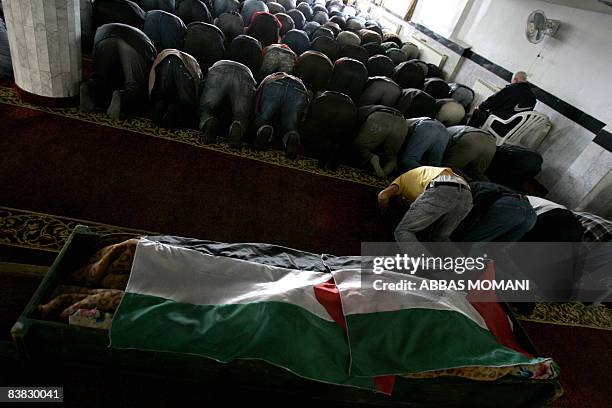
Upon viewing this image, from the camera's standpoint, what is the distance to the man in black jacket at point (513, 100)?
174 inches

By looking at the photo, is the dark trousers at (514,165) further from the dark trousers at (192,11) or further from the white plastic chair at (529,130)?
the dark trousers at (192,11)

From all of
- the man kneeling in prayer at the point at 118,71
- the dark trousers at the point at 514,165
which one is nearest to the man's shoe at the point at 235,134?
the man kneeling in prayer at the point at 118,71

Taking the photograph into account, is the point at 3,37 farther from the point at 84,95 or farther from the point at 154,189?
the point at 154,189

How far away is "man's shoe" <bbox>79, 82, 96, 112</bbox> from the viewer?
2847 millimetres

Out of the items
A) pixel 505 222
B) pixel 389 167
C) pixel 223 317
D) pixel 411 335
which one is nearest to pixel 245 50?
pixel 389 167

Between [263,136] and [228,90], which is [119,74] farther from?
[263,136]

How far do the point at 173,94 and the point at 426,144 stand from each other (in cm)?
240

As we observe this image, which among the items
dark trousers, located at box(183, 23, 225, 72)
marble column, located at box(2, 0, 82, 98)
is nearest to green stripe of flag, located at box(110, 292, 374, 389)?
marble column, located at box(2, 0, 82, 98)

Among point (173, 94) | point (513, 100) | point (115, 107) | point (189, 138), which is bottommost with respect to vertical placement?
point (189, 138)

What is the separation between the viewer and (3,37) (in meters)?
2.95

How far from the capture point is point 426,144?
3.42 metres

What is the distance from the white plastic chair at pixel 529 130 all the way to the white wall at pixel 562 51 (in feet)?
1.27

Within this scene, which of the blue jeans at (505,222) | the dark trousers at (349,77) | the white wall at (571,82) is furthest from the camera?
the dark trousers at (349,77)

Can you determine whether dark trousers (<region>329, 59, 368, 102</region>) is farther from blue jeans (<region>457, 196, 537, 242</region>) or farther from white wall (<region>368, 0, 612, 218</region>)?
white wall (<region>368, 0, 612, 218</region>)
